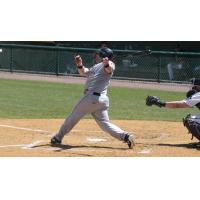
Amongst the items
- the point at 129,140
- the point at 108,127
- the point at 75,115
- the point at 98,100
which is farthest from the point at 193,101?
the point at 75,115

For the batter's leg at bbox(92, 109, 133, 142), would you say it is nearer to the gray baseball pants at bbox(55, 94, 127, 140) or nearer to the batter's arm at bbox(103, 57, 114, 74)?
the gray baseball pants at bbox(55, 94, 127, 140)

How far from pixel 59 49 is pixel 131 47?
417cm

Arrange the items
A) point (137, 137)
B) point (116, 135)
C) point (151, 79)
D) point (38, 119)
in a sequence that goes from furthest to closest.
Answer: point (151, 79) < point (38, 119) < point (137, 137) < point (116, 135)

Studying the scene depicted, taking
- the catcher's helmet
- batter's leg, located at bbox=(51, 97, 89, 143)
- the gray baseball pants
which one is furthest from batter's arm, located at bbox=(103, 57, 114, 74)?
batter's leg, located at bbox=(51, 97, 89, 143)

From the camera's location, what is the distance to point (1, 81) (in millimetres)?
24578

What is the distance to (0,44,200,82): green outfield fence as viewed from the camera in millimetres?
25609

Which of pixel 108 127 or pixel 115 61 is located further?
pixel 115 61

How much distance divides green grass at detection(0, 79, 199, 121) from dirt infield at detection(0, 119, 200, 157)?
142 cm

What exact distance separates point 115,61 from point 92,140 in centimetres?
1762

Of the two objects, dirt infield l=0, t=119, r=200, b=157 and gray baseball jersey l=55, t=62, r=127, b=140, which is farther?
gray baseball jersey l=55, t=62, r=127, b=140

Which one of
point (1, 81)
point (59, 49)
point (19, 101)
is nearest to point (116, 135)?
point (19, 101)

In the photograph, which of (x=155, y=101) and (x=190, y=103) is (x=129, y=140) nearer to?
(x=155, y=101)

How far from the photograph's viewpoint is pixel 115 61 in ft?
89.4
